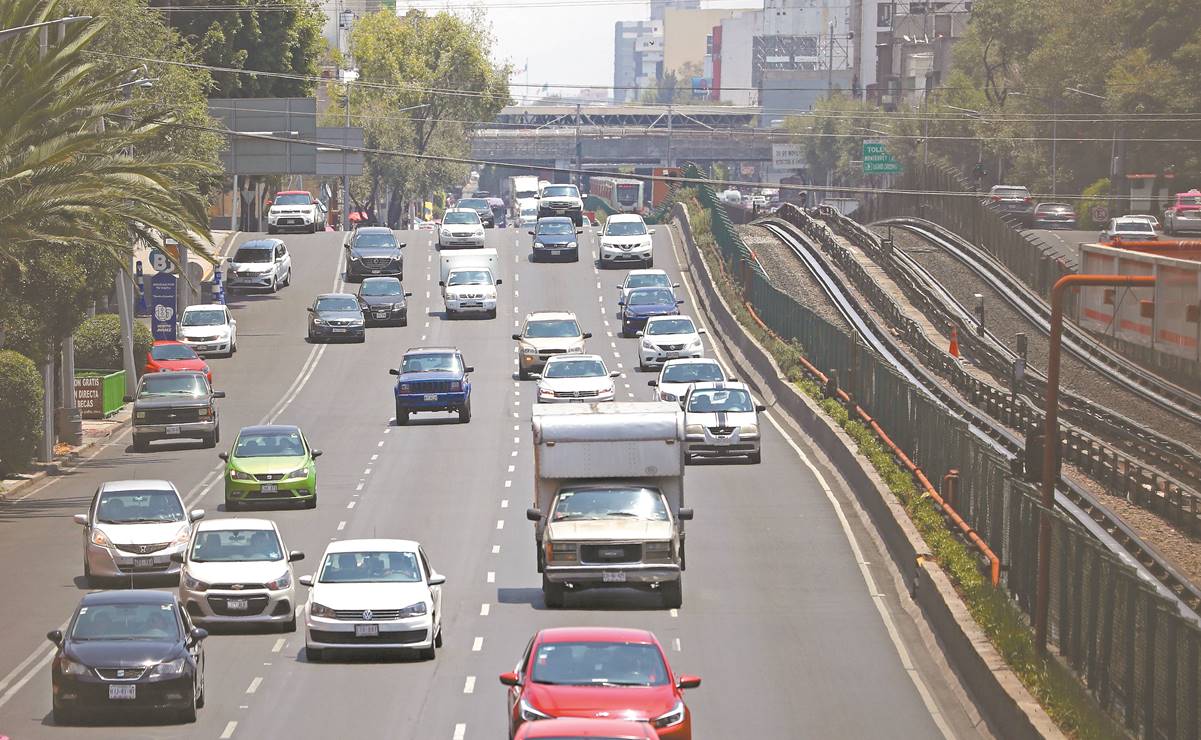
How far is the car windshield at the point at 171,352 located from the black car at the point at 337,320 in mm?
8737

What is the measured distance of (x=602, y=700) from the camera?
1873 centimetres

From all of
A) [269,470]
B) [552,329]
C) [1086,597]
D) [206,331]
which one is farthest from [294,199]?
[1086,597]

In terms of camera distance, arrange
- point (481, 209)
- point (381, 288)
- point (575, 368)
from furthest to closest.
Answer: point (481, 209), point (381, 288), point (575, 368)

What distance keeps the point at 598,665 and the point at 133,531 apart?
13618mm

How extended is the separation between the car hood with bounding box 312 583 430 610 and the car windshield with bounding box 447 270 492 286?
4352cm

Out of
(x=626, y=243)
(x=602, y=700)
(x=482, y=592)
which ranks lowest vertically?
(x=482, y=592)

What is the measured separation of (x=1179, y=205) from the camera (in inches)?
3760

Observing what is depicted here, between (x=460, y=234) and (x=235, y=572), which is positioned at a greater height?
(x=460, y=234)

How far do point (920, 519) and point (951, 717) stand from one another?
1013 centimetres

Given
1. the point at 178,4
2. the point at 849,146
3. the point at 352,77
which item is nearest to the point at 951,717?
the point at 178,4

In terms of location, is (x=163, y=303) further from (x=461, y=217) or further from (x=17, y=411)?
(x=461, y=217)

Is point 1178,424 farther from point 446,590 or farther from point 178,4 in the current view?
point 178,4

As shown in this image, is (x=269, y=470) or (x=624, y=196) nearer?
(x=269, y=470)

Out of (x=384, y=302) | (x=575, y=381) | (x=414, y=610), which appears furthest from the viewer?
(x=384, y=302)
